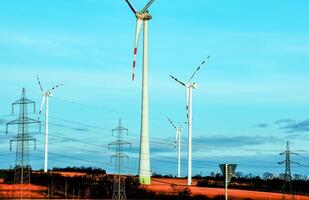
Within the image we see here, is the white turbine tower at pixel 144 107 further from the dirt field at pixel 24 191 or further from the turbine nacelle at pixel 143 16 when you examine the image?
the dirt field at pixel 24 191

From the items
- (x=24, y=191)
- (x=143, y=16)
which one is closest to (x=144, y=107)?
(x=143, y=16)

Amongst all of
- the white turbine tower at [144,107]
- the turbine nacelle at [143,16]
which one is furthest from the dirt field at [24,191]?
the turbine nacelle at [143,16]

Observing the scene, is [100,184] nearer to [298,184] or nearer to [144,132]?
[144,132]

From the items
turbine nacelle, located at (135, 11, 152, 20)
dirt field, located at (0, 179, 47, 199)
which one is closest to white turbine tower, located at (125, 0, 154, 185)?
turbine nacelle, located at (135, 11, 152, 20)

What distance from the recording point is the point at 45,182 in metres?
120

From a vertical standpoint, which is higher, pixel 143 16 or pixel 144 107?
pixel 143 16

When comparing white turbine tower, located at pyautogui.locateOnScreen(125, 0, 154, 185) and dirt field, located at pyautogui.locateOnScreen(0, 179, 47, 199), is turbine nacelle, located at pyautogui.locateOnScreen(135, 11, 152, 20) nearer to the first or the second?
white turbine tower, located at pyautogui.locateOnScreen(125, 0, 154, 185)

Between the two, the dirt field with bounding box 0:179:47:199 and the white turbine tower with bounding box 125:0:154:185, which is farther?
the white turbine tower with bounding box 125:0:154:185

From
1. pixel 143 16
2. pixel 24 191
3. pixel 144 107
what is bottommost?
pixel 24 191

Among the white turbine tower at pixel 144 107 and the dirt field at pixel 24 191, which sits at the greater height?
the white turbine tower at pixel 144 107

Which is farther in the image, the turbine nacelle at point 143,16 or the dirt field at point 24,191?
the turbine nacelle at point 143,16

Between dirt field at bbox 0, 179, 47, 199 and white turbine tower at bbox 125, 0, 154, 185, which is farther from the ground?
white turbine tower at bbox 125, 0, 154, 185

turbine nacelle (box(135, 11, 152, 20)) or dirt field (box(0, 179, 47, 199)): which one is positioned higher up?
turbine nacelle (box(135, 11, 152, 20))

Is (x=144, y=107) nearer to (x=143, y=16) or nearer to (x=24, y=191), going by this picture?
(x=143, y=16)
